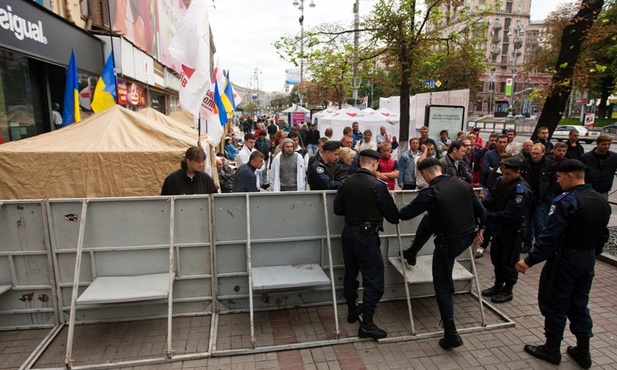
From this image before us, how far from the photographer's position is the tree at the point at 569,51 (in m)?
9.37

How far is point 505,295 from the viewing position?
5270 mm

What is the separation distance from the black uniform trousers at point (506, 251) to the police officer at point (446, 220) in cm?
119

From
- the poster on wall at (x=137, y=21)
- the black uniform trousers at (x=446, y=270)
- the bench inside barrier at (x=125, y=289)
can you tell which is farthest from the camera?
the poster on wall at (x=137, y=21)

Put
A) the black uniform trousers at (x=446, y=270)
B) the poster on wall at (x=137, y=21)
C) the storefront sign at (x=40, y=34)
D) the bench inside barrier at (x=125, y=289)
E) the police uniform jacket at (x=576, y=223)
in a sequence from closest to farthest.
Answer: the police uniform jacket at (x=576, y=223) < the bench inside barrier at (x=125, y=289) < the black uniform trousers at (x=446, y=270) < the storefront sign at (x=40, y=34) < the poster on wall at (x=137, y=21)

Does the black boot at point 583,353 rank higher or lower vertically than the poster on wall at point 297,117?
lower

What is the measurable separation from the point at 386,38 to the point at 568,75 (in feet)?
15.7

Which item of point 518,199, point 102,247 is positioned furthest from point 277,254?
point 518,199

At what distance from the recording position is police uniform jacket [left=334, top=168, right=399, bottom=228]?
163 inches


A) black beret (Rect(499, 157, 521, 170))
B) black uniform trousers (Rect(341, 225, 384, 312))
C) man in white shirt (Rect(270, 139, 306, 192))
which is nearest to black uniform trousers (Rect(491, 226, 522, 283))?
black beret (Rect(499, 157, 521, 170))

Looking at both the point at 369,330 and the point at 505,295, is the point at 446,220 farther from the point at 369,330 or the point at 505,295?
the point at 505,295

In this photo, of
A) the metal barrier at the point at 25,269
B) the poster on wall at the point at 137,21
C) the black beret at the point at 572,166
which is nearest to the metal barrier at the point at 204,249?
the metal barrier at the point at 25,269

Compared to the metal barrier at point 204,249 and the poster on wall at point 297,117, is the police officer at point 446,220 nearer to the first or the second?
the metal barrier at point 204,249

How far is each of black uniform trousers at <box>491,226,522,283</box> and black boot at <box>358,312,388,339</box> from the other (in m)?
2.09

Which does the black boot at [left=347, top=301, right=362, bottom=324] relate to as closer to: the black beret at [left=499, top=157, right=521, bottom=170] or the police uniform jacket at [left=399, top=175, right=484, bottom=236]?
the police uniform jacket at [left=399, top=175, right=484, bottom=236]
